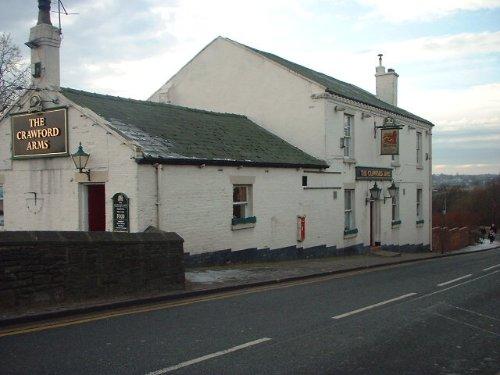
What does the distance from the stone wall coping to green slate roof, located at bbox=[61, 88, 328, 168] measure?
300 cm

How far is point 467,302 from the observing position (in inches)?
429

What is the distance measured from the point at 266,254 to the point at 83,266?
932 cm

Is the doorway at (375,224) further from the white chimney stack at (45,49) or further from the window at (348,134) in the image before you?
the white chimney stack at (45,49)

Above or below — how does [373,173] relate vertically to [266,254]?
above

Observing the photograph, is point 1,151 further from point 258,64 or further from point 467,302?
point 467,302

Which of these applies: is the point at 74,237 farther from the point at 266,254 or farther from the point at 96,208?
the point at 266,254

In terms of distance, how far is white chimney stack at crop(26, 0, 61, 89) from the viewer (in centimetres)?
1449

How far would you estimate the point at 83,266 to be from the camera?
365 inches

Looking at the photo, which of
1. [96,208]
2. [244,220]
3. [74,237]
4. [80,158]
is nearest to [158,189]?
[80,158]

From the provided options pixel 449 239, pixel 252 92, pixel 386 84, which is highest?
pixel 386 84

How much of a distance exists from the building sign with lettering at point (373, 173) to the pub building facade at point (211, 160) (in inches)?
2.0

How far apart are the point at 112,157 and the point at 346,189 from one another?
40.8 ft

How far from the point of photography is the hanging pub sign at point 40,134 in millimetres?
14633

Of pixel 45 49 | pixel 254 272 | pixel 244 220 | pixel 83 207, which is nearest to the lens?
pixel 254 272
